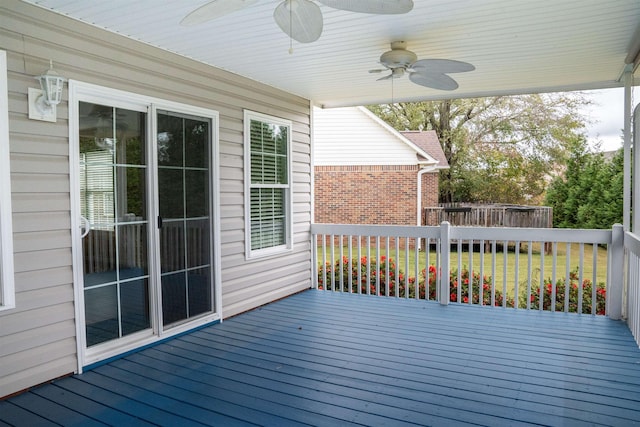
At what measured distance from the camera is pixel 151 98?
3.90 meters

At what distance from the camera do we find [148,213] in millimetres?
3895

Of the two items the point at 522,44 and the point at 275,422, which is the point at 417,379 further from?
the point at 522,44

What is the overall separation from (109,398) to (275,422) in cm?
114

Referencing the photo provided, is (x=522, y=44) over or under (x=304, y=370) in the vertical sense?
over

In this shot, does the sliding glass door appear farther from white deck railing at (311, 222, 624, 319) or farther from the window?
white deck railing at (311, 222, 624, 319)

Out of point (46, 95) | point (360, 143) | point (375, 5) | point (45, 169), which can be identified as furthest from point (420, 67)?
point (360, 143)

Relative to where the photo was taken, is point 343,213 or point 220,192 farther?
point 343,213

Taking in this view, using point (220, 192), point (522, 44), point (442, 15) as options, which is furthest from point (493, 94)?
point (220, 192)

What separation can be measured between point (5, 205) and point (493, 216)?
11981 mm

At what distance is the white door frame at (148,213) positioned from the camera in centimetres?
328

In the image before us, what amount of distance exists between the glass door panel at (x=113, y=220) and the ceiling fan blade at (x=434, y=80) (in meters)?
2.32

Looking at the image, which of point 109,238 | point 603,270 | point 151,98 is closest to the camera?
point 109,238

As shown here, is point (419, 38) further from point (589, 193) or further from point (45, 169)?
point (589, 193)

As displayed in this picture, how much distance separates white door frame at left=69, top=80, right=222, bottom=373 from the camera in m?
3.28
